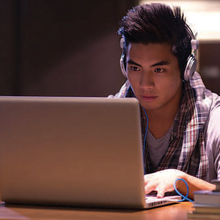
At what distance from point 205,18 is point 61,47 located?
1.01m

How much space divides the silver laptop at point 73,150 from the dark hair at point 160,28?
85 cm

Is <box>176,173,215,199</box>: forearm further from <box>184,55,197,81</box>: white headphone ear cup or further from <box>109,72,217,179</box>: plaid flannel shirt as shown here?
<box>184,55,197,81</box>: white headphone ear cup

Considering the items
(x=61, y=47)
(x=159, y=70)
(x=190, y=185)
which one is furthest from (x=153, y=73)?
(x=61, y=47)

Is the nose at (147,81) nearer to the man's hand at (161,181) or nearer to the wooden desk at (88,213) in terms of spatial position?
the man's hand at (161,181)

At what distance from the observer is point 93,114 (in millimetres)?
1002

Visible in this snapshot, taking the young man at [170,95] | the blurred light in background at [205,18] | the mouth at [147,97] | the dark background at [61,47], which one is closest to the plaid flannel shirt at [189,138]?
the young man at [170,95]

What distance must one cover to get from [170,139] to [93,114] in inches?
32.6

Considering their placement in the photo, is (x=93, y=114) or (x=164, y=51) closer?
(x=93, y=114)

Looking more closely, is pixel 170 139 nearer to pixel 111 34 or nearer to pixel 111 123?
pixel 111 123

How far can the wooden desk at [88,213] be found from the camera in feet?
3.24

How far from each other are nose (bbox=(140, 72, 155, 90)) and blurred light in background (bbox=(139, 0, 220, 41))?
4.48ft

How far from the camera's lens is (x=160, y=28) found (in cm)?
179

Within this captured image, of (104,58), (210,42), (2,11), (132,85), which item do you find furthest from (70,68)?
(132,85)

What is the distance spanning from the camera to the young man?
66.8 inches
